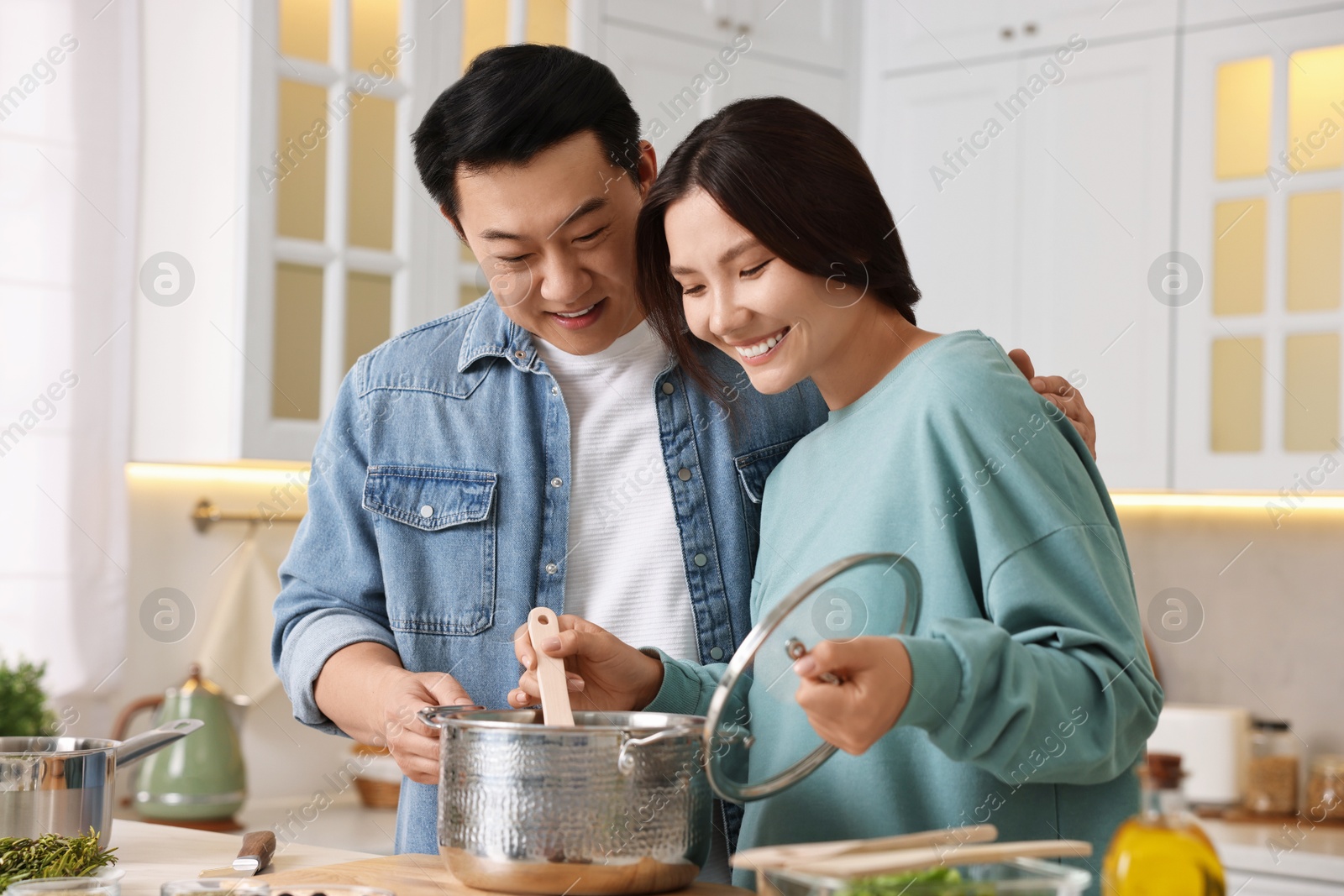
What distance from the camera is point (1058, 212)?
2863 mm

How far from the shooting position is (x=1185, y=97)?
272cm

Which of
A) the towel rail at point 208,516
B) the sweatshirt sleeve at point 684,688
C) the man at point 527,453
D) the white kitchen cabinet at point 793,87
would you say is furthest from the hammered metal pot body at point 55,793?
the white kitchen cabinet at point 793,87

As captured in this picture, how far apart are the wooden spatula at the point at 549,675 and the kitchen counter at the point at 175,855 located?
212mm

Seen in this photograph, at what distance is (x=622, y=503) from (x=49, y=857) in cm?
63

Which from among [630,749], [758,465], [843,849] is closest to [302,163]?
[758,465]

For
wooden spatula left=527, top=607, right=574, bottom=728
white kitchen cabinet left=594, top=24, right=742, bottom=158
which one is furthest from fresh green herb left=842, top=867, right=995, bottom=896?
white kitchen cabinet left=594, top=24, right=742, bottom=158

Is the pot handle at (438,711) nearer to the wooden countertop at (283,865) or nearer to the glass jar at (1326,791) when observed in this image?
the wooden countertop at (283,865)

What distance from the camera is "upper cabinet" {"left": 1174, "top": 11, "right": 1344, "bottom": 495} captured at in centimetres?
258

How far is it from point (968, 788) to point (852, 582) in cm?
21

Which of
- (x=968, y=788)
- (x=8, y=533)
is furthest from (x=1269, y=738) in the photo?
(x=8, y=533)

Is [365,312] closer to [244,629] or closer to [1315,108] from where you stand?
[244,629]

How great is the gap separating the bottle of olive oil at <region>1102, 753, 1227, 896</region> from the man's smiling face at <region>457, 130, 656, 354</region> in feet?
2.46

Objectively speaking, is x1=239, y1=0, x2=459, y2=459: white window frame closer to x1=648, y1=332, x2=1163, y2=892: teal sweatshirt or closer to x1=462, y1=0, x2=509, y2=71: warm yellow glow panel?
x1=462, y1=0, x2=509, y2=71: warm yellow glow panel

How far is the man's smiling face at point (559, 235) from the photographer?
4.23ft
